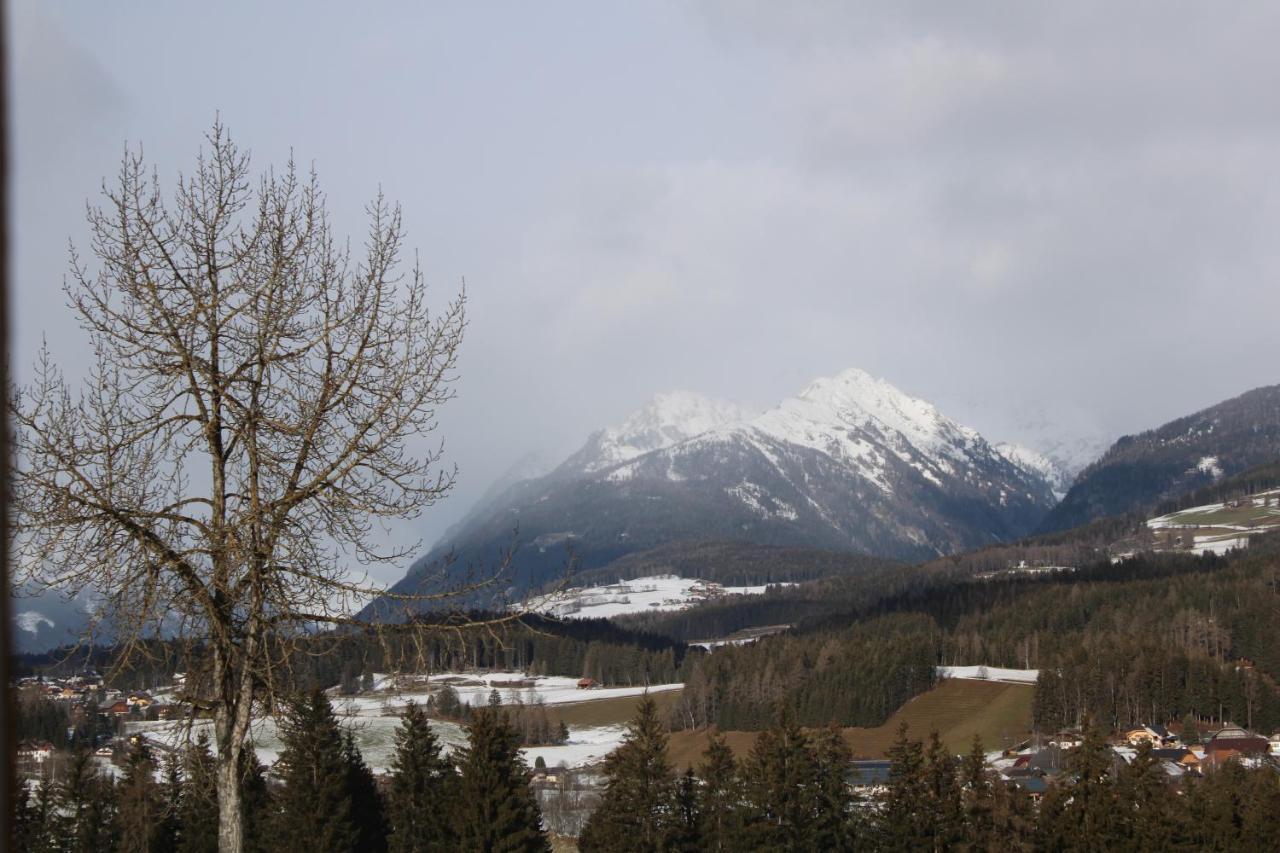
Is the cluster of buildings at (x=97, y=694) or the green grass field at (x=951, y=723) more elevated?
the cluster of buildings at (x=97, y=694)

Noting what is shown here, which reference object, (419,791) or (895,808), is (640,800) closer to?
(419,791)

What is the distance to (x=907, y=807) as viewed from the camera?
1797 inches

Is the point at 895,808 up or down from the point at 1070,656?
up

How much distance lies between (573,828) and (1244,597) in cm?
11631

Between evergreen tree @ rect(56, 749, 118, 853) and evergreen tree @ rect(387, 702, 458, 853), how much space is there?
1089 cm

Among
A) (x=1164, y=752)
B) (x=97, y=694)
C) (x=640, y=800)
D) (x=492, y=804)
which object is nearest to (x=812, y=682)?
(x=1164, y=752)

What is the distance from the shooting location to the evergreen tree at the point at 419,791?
43094 mm

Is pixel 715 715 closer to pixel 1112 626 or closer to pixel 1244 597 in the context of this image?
pixel 1112 626

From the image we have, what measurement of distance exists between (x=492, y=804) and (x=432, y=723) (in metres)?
82.8

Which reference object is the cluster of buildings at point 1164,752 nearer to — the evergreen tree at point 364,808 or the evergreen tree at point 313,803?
the evergreen tree at point 364,808

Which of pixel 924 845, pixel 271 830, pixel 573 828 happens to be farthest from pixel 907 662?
pixel 271 830

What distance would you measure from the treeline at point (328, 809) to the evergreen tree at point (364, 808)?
0.07m

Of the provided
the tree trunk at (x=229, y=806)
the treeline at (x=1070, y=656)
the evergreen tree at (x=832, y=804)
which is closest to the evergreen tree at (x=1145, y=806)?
the evergreen tree at (x=832, y=804)

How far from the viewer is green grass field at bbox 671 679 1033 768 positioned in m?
118
